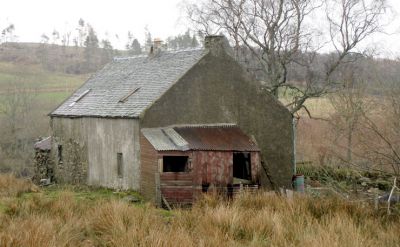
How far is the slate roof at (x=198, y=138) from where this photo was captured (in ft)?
68.0

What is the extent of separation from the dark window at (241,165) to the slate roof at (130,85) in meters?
4.11

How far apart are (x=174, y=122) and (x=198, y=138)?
145 cm

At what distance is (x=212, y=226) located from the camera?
33.9ft

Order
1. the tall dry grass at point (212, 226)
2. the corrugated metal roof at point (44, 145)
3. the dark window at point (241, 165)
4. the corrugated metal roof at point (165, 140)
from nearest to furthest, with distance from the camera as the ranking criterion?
the tall dry grass at point (212, 226) < the corrugated metal roof at point (165, 140) < the dark window at point (241, 165) < the corrugated metal roof at point (44, 145)

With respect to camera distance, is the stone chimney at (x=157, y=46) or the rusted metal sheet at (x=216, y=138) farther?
the stone chimney at (x=157, y=46)

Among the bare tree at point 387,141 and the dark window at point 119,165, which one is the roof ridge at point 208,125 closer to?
the dark window at point 119,165

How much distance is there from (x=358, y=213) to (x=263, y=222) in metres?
2.12

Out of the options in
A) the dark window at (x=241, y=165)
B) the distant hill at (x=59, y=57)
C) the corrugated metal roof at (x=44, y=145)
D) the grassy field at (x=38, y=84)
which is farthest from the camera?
the distant hill at (x=59, y=57)

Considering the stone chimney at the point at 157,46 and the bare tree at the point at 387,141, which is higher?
the stone chimney at the point at 157,46

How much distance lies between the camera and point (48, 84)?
71.1 m

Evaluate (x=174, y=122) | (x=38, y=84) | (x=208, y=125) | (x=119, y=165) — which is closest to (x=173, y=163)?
(x=174, y=122)

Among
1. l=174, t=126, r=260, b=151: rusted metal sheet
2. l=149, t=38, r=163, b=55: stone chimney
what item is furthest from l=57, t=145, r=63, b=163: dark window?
l=174, t=126, r=260, b=151: rusted metal sheet

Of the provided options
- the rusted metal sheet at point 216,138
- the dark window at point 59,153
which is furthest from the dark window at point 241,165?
the dark window at point 59,153

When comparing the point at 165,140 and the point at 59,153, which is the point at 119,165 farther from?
the point at 59,153
